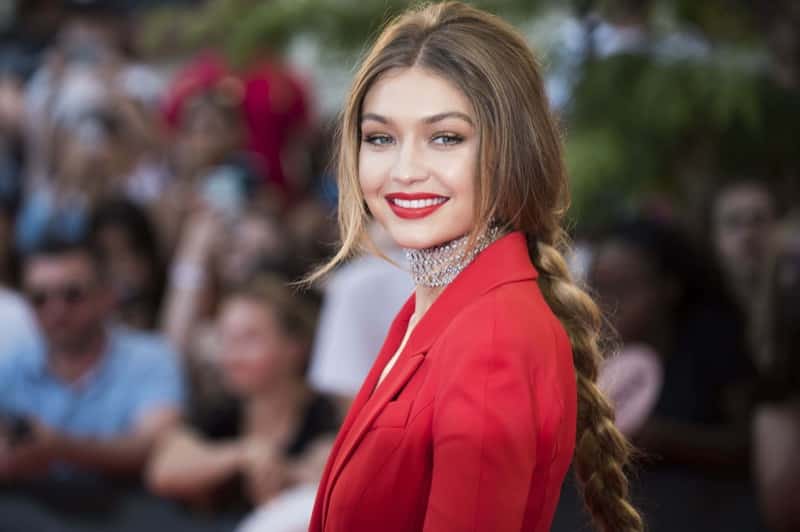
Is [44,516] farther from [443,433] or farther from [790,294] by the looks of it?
[443,433]

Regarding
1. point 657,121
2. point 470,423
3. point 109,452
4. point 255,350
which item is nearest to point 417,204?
point 470,423

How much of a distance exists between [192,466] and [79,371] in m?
0.79

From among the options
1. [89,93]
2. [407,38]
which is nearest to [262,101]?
[89,93]

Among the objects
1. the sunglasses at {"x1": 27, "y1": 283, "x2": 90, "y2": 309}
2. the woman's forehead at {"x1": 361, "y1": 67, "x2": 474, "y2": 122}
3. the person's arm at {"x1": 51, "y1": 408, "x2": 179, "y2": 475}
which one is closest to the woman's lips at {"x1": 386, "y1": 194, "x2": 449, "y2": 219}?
the woman's forehead at {"x1": 361, "y1": 67, "x2": 474, "y2": 122}

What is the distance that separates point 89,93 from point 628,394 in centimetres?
359

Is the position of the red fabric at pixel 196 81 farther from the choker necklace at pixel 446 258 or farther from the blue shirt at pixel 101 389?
the choker necklace at pixel 446 258

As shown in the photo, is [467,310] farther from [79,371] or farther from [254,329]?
[79,371]

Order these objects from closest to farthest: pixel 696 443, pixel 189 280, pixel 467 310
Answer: pixel 467 310
pixel 696 443
pixel 189 280

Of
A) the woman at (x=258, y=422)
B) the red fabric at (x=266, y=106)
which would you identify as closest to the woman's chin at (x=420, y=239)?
the woman at (x=258, y=422)

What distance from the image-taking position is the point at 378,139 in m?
1.74

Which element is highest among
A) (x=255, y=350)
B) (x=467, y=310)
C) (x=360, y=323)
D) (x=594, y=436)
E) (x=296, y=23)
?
(x=296, y=23)

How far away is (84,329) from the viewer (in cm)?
437

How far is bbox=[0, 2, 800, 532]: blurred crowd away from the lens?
131 inches

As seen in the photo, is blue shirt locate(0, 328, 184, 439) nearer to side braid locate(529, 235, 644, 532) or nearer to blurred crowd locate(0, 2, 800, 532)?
blurred crowd locate(0, 2, 800, 532)
